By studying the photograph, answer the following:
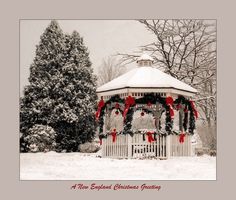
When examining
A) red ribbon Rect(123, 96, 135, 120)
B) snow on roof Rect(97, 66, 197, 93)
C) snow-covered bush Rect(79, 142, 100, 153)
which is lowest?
snow-covered bush Rect(79, 142, 100, 153)

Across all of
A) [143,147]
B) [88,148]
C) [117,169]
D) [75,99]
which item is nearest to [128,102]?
[143,147]

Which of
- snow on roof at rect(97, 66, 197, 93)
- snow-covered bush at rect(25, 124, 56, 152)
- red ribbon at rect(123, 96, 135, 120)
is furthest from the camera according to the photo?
snow-covered bush at rect(25, 124, 56, 152)

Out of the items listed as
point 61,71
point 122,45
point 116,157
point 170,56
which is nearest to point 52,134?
point 61,71

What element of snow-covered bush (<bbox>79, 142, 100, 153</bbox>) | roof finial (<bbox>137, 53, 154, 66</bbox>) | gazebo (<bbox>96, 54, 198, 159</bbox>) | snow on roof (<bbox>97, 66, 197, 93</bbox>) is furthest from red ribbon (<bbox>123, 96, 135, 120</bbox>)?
snow-covered bush (<bbox>79, 142, 100, 153</bbox>)

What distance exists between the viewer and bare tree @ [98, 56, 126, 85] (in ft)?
104

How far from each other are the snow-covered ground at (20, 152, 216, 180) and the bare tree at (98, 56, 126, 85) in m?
9.74

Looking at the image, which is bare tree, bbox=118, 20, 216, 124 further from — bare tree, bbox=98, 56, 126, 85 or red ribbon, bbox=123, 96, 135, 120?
red ribbon, bbox=123, 96, 135, 120

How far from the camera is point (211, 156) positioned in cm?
2489

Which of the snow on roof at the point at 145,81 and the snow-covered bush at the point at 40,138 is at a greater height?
the snow on roof at the point at 145,81

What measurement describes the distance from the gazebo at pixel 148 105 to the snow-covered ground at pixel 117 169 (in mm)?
888

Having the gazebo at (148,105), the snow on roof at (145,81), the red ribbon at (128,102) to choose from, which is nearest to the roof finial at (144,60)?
the gazebo at (148,105)

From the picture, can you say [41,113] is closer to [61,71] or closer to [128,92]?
[61,71]

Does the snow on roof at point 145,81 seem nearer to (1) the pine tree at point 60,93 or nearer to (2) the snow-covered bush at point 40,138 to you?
(1) the pine tree at point 60,93

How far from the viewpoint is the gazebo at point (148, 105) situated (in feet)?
74.8
